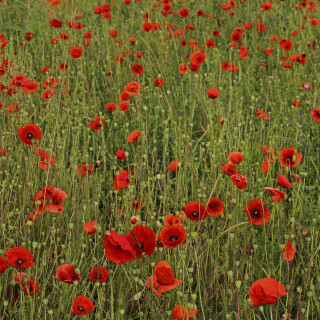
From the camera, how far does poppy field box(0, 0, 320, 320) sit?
1.42m

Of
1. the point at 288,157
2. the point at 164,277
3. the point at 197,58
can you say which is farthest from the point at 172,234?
the point at 197,58

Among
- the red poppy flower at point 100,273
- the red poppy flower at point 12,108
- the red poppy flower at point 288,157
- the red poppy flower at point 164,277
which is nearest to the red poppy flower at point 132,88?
the red poppy flower at point 12,108

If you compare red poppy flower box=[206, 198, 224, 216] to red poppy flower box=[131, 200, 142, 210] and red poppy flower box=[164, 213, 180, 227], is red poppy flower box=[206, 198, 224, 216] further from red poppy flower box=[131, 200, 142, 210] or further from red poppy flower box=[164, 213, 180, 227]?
red poppy flower box=[131, 200, 142, 210]

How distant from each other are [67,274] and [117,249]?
187 millimetres

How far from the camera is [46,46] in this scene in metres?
4.15

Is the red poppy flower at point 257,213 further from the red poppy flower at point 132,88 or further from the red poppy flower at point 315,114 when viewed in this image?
the red poppy flower at point 132,88

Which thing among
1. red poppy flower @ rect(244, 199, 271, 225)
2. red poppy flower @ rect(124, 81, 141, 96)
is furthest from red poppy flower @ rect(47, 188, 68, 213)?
red poppy flower @ rect(124, 81, 141, 96)

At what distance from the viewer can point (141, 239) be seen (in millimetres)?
1229

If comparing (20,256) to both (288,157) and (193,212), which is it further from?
(288,157)

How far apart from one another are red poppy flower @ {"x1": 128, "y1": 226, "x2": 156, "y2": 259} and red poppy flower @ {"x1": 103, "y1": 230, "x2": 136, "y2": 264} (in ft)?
0.07

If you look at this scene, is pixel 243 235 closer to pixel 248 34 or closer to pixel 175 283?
pixel 175 283

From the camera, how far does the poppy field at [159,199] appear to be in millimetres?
1415

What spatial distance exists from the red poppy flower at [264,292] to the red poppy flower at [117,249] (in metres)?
0.32

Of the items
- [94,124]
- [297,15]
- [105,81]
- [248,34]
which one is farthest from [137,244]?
[297,15]
